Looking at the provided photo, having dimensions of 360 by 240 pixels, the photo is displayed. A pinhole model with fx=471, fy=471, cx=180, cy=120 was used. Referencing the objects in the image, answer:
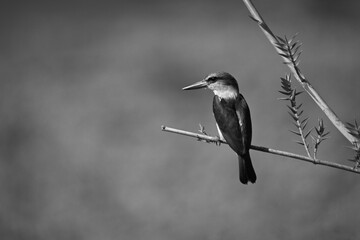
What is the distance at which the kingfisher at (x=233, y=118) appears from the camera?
2289mm

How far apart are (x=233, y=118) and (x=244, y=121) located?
66mm

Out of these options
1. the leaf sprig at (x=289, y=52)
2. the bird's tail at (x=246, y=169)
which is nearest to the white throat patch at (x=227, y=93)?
the bird's tail at (x=246, y=169)

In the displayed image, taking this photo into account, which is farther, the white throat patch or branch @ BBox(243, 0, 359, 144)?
the white throat patch

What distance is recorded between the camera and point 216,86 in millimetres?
2846

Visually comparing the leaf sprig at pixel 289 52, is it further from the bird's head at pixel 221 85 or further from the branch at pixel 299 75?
the bird's head at pixel 221 85

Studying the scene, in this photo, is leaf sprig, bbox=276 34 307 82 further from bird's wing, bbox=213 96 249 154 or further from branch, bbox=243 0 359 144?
bird's wing, bbox=213 96 249 154

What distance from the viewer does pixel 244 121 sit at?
8.21ft

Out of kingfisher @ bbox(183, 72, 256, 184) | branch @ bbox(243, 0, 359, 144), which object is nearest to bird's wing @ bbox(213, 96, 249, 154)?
kingfisher @ bbox(183, 72, 256, 184)

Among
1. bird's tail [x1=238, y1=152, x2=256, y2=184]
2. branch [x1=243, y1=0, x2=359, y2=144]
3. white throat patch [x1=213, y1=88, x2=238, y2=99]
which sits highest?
white throat patch [x1=213, y1=88, x2=238, y2=99]

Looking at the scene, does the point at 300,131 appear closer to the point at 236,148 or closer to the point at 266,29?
the point at 266,29

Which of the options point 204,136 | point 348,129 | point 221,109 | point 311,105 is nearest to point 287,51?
point 348,129

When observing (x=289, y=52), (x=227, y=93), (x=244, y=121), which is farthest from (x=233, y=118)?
(x=289, y=52)

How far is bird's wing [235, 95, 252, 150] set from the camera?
2.34 metres

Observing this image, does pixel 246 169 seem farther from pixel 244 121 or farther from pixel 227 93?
pixel 227 93
